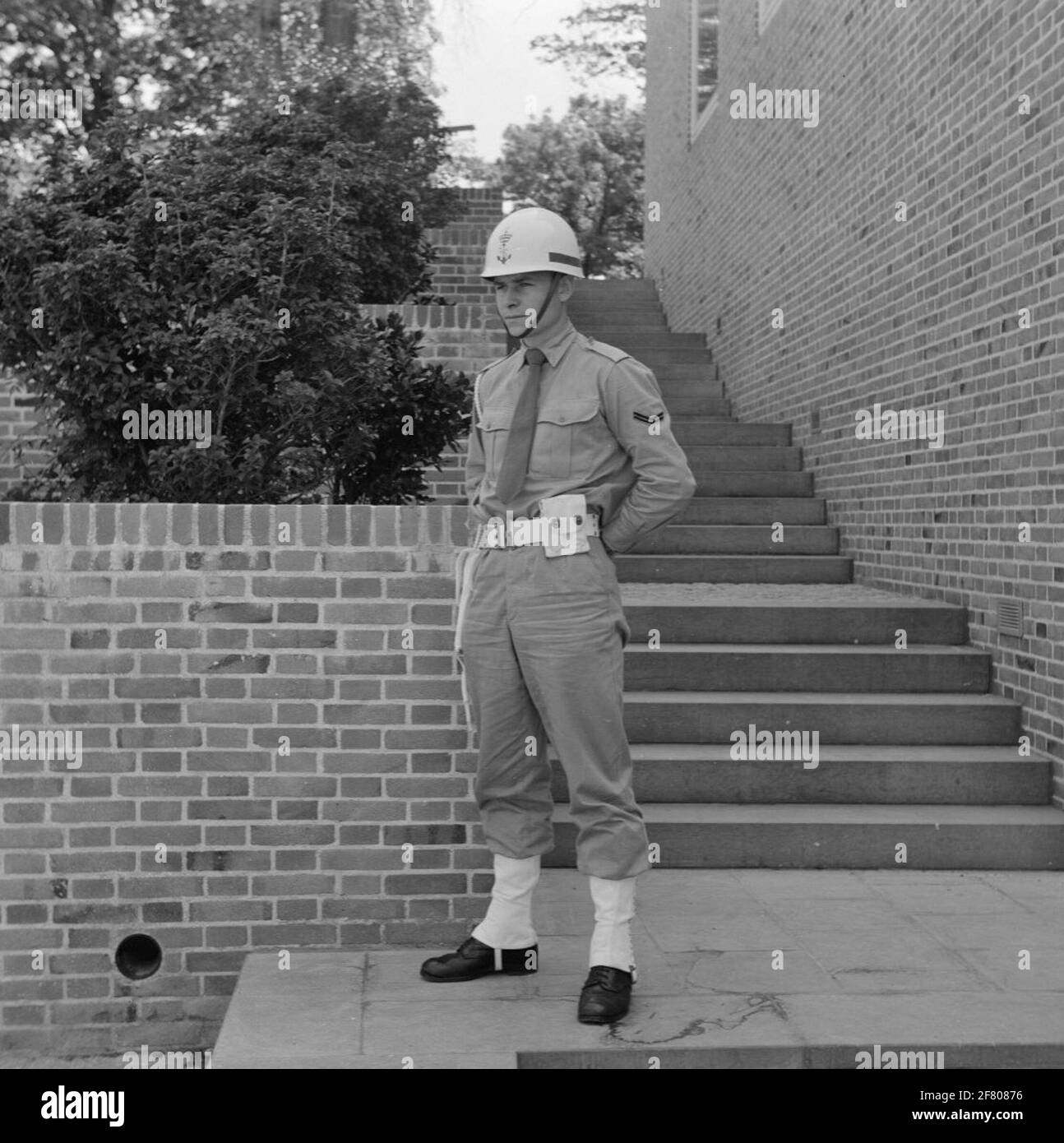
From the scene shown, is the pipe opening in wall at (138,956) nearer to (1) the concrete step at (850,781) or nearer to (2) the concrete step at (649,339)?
(1) the concrete step at (850,781)

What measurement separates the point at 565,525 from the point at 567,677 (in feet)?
1.24

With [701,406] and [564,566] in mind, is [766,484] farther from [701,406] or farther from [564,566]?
[564,566]

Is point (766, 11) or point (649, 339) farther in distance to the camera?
point (649, 339)

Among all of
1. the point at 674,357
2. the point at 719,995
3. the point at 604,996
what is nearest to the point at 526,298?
the point at 604,996

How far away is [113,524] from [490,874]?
1.46m

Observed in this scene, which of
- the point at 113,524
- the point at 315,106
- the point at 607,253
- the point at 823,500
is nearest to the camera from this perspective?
the point at 113,524

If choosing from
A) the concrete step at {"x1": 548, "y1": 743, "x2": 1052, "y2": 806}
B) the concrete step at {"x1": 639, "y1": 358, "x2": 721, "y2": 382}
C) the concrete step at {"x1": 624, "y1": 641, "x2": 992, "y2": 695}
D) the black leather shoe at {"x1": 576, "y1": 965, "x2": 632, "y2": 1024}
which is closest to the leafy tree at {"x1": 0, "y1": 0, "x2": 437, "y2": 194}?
the concrete step at {"x1": 639, "y1": 358, "x2": 721, "y2": 382}

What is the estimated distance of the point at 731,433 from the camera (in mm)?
9453

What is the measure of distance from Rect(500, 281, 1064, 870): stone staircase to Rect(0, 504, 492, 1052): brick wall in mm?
1246

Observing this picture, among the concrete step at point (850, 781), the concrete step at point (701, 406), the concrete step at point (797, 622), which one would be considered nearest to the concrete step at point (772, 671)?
the concrete step at point (797, 622)

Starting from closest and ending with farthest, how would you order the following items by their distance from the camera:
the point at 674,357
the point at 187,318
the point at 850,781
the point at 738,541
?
the point at 187,318, the point at 850,781, the point at 738,541, the point at 674,357

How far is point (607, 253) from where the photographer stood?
28781 millimetres

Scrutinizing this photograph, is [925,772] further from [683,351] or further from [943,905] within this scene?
[683,351]

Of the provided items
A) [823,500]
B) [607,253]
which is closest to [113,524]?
[823,500]
